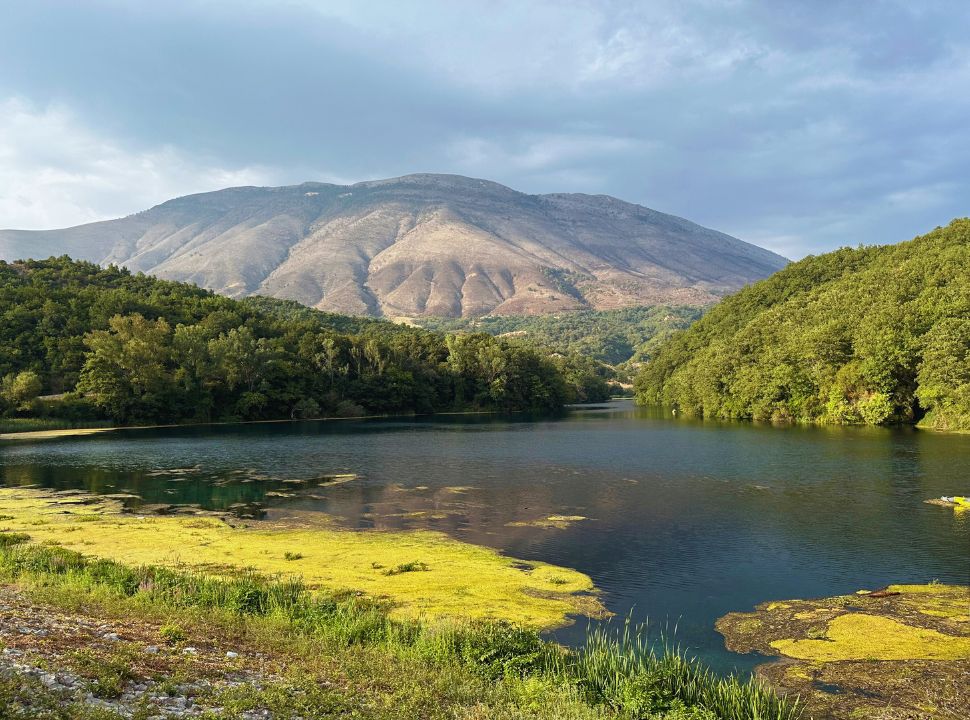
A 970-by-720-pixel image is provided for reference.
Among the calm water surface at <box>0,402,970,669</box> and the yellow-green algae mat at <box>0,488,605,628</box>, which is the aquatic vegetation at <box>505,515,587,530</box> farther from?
the yellow-green algae mat at <box>0,488,605,628</box>

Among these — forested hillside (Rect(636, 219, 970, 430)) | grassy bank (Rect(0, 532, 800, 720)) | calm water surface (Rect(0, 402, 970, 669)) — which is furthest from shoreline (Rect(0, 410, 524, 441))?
grassy bank (Rect(0, 532, 800, 720))

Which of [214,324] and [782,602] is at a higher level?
[214,324]

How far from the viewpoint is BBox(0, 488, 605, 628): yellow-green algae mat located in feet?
60.0

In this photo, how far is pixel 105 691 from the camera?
9.27 meters

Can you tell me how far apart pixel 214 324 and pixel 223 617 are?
113 meters

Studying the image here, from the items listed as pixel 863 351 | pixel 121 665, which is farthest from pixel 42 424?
pixel 863 351

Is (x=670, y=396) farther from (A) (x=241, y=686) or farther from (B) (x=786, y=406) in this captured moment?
(A) (x=241, y=686)

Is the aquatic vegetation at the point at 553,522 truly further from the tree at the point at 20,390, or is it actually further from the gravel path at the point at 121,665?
the tree at the point at 20,390

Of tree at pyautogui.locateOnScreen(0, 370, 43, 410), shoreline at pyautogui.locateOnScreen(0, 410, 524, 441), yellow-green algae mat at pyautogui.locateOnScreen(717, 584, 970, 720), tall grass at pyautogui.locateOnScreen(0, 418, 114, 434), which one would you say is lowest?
shoreline at pyautogui.locateOnScreen(0, 410, 524, 441)

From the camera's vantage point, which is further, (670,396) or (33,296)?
(670,396)

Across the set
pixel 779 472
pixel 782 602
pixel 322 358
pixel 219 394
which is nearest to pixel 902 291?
pixel 779 472

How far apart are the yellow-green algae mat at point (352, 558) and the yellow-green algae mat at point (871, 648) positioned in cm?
482

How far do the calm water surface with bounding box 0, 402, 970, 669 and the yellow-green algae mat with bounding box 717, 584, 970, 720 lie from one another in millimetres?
1036

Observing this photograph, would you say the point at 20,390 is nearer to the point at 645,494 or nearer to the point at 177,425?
the point at 177,425
